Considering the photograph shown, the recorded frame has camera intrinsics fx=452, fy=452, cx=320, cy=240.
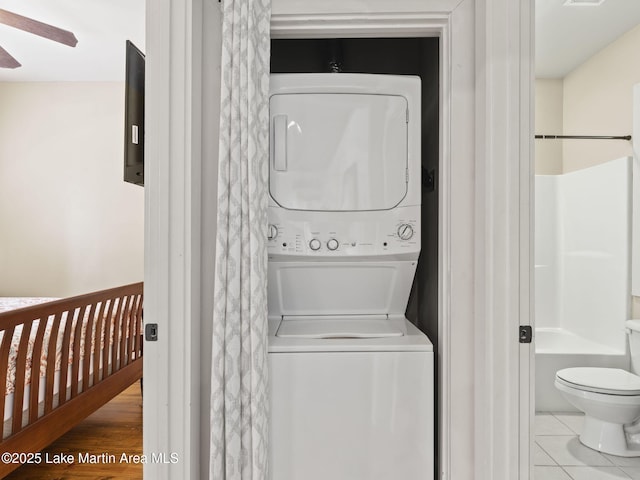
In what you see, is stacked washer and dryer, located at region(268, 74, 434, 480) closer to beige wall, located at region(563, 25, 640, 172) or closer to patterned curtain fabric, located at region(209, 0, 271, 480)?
patterned curtain fabric, located at region(209, 0, 271, 480)

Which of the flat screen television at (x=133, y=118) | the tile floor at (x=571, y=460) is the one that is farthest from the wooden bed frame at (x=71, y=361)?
the tile floor at (x=571, y=460)

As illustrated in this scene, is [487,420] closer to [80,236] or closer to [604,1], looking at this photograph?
[604,1]

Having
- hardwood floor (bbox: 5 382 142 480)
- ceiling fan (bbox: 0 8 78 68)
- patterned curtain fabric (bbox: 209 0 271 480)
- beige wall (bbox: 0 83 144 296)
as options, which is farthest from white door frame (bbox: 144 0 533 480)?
beige wall (bbox: 0 83 144 296)

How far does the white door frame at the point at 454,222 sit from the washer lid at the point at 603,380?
1.39 meters

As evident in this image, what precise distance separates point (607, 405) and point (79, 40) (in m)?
4.48

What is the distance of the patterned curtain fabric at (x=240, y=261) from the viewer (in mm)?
1416

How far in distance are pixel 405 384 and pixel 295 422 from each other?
384 millimetres

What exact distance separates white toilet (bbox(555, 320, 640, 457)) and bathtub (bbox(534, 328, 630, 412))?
28 cm

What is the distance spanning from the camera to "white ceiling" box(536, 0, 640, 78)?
2551mm

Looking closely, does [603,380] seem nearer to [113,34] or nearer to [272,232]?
[272,232]

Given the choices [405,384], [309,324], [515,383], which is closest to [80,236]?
[309,324]

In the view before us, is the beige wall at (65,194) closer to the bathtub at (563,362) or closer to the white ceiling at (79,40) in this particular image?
the white ceiling at (79,40)

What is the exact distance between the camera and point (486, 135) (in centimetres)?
136

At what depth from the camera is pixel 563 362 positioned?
3.10m
